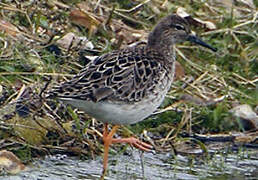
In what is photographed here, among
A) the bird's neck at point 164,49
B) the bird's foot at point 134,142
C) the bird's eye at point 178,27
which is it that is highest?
the bird's eye at point 178,27

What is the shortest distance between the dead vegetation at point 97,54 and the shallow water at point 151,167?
16 centimetres

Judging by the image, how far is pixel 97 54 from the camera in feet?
26.3

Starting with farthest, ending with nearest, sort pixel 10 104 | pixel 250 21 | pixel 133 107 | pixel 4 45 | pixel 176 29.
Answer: pixel 250 21, pixel 4 45, pixel 176 29, pixel 10 104, pixel 133 107

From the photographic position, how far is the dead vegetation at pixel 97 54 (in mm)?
6465

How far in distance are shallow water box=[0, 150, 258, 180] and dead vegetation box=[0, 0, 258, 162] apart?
0.16m

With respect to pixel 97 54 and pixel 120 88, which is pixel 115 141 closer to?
pixel 120 88

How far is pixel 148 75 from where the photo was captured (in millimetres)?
6289

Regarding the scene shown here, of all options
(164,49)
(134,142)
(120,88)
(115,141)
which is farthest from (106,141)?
(164,49)

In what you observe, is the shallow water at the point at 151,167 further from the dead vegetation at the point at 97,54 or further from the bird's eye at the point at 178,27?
the bird's eye at the point at 178,27

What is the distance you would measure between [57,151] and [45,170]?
378 millimetres

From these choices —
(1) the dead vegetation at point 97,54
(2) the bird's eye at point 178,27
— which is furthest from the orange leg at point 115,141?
(2) the bird's eye at point 178,27

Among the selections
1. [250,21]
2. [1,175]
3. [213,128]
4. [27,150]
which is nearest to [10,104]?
[27,150]

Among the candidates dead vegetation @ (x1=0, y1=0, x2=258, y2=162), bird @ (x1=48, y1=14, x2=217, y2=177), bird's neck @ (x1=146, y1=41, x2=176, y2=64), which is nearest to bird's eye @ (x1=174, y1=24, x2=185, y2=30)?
bird's neck @ (x1=146, y1=41, x2=176, y2=64)

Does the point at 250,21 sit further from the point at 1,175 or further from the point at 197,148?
the point at 1,175
